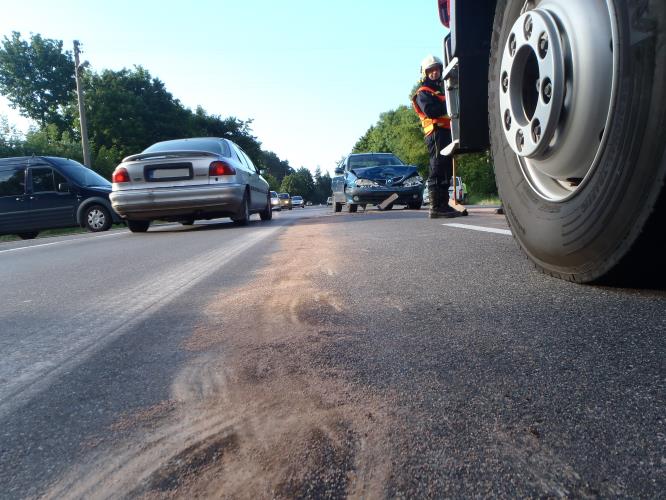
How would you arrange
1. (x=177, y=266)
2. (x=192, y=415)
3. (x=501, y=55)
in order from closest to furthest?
(x=192, y=415) → (x=501, y=55) → (x=177, y=266)

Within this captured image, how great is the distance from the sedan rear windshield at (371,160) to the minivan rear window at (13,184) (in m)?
8.02

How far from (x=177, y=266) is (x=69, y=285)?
77cm

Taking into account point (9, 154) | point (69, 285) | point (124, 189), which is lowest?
point (69, 285)

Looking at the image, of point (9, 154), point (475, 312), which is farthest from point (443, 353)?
point (9, 154)

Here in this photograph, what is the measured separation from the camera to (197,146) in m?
8.74

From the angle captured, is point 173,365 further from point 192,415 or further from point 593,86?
point 593,86

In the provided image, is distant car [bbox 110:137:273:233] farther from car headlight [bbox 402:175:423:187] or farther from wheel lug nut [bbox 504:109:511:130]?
wheel lug nut [bbox 504:109:511:130]

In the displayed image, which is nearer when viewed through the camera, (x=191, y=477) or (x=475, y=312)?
(x=191, y=477)

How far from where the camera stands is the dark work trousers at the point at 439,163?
6617 millimetres

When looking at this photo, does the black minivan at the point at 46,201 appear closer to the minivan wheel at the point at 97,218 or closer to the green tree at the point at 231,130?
the minivan wheel at the point at 97,218

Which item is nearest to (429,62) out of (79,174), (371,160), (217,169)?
(217,169)

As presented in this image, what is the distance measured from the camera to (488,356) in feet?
4.18

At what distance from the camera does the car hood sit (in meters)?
11.9

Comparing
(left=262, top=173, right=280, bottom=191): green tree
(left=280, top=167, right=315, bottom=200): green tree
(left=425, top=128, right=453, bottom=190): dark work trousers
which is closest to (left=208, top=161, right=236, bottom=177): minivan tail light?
(left=425, top=128, right=453, bottom=190): dark work trousers
